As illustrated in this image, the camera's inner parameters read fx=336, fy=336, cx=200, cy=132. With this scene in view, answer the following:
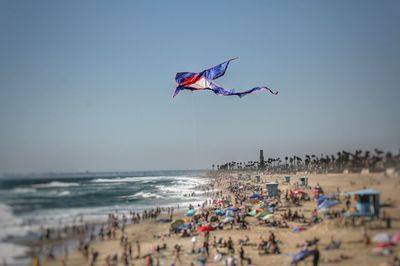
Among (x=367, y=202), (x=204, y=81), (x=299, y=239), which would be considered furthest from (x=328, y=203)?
(x=204, y=81)

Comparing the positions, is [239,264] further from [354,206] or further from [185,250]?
[354,206]

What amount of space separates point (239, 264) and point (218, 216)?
1543cm

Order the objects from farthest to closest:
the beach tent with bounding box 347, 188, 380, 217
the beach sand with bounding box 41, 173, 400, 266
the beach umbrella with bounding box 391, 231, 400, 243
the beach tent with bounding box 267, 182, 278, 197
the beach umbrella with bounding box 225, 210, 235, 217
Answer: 1. the beach tent with bounding box 267, 182, 278, 197
2. the beach umbrella with bounding box 225, 210, 235, 217
3. the beach tent with bounding box 347, 188, 380, 217
4. the beach sand with bounding box 41, 173, 400, 266
5. the beach umbrella with bounding box 391, 231, 400, 243

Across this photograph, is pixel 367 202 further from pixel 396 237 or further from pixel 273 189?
pixel 273 189

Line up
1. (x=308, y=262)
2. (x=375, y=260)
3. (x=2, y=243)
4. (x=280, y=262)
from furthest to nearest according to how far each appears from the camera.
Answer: (x=2, y=243) < (x=280, y=262) < (x=308, y=262) < (x=375, y=260)

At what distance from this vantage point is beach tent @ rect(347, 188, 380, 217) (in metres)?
16.9

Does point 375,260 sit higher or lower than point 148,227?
→ higher

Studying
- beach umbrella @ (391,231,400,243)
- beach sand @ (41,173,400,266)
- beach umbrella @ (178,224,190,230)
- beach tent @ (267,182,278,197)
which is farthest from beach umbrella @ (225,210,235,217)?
beach umbrella @ (391,231,400,243)

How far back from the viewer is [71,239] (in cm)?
2548

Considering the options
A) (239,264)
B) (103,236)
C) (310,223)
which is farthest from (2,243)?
→ (310,223)

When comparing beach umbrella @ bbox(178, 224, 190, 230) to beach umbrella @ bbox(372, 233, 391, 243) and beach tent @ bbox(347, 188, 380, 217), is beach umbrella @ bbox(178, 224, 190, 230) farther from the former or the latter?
beach umbrella @ bbox(372, 233, 391, 243)

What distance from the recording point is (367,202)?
1714 cm

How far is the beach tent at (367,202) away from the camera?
1686cm

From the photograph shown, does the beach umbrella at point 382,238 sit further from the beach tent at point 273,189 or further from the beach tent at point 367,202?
the beach tent at point 273,189
